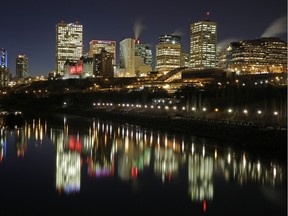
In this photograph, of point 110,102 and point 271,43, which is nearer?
point 110,102

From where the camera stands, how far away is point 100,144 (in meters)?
29.8

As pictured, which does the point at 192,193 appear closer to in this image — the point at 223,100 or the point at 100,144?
the point at 100,144

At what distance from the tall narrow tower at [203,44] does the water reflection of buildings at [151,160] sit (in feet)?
399

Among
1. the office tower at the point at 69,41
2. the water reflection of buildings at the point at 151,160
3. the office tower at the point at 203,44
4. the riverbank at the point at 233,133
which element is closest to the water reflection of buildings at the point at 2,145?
the water reflection of buildings at the point at 151,160

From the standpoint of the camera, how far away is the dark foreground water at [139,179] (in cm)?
1493

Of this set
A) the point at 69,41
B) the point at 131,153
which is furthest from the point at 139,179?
the point at 69,41

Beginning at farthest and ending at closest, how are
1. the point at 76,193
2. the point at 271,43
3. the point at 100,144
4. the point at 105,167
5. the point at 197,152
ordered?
1. the point at 271,43
2. the point at 100,144
3. the point at 197,152
4. the point at 105,167
5. the point at 76,193

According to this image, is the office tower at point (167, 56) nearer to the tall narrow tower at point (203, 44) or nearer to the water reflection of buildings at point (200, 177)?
the tall narrow tower at point (203, 44)

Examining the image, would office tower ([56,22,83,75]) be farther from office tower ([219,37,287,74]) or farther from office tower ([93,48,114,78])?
office tower ([219,37,287,74])

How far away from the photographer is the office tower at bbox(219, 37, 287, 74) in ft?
360

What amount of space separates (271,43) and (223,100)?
80.1m

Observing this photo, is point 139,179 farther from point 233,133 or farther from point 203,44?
point 203,44

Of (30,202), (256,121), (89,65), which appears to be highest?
(89,65)

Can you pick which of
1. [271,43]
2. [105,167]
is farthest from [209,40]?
[105,167]
